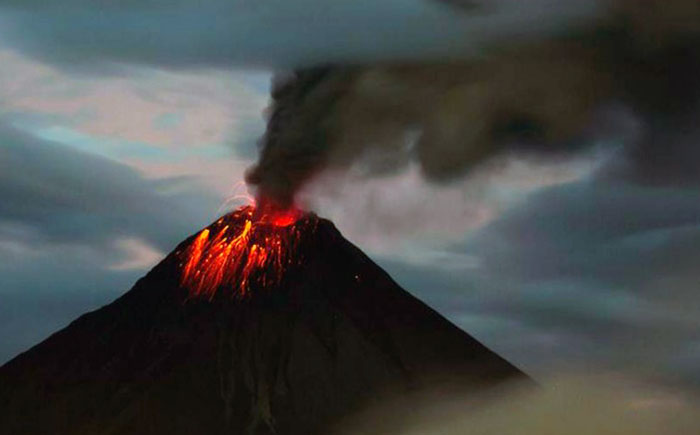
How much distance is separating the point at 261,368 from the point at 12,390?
17.3 metres

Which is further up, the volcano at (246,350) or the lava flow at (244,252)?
the lava flow at (244,252)

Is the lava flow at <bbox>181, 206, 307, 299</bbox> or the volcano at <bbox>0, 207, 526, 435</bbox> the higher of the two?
the lava flow at <bbox>181, 206, 307, 299</bbox>

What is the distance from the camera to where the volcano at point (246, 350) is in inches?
3268

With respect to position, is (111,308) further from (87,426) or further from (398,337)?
(398,337)

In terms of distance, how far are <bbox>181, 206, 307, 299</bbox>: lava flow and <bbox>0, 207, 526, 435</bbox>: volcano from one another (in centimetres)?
9

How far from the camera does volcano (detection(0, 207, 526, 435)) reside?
272 ft

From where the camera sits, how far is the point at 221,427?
80.6 m

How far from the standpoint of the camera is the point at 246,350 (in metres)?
86.4

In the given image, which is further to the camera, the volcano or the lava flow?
the lava flow

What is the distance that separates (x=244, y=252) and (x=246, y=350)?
6309 mm

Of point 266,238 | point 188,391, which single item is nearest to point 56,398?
point 188,391

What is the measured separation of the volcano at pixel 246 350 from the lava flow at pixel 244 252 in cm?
9

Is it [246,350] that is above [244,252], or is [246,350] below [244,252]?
below

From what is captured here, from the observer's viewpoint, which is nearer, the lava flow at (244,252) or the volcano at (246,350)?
the volcano at (246,350)
